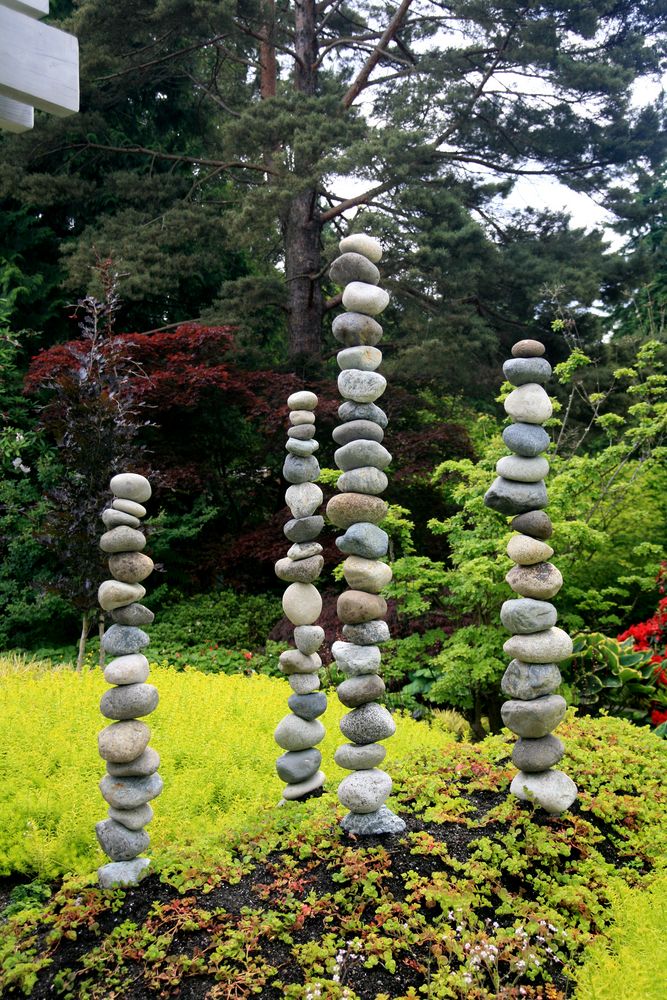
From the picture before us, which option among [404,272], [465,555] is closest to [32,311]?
[404,272]

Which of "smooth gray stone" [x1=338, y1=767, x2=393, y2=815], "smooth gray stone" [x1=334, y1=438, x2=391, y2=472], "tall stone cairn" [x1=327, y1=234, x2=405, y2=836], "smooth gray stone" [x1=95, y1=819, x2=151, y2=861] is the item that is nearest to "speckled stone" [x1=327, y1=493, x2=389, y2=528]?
"tall stone cairn" [x1=327, y1=234, x2=405, y2=836]

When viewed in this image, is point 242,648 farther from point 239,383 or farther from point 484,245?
point 484,245

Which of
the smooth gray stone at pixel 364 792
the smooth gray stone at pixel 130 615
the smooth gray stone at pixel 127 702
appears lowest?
the smooth gray stone at pixel 364 792

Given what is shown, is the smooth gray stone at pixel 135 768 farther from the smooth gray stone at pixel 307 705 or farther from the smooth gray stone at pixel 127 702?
the smooth gray stone at pixel 307 705

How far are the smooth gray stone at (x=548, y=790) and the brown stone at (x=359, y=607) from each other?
3.40ft

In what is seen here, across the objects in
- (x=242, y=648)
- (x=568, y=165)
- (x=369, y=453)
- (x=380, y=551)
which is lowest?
(x=242, y=648)

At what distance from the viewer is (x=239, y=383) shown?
9.41 metres

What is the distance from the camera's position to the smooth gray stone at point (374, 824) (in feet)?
11.3

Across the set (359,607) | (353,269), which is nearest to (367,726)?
(359,607)

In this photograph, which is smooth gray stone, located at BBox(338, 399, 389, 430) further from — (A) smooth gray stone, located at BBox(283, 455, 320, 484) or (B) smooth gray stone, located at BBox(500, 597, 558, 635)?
(B) smooth gray stone, located at BBox(500, 597, 558, 635)

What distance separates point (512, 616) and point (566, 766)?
99cm

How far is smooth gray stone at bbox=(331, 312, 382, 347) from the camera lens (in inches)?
150

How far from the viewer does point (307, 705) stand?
396 cm

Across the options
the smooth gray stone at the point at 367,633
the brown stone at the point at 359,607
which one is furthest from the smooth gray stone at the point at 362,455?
the smooth gray stone at the point at 367,633
